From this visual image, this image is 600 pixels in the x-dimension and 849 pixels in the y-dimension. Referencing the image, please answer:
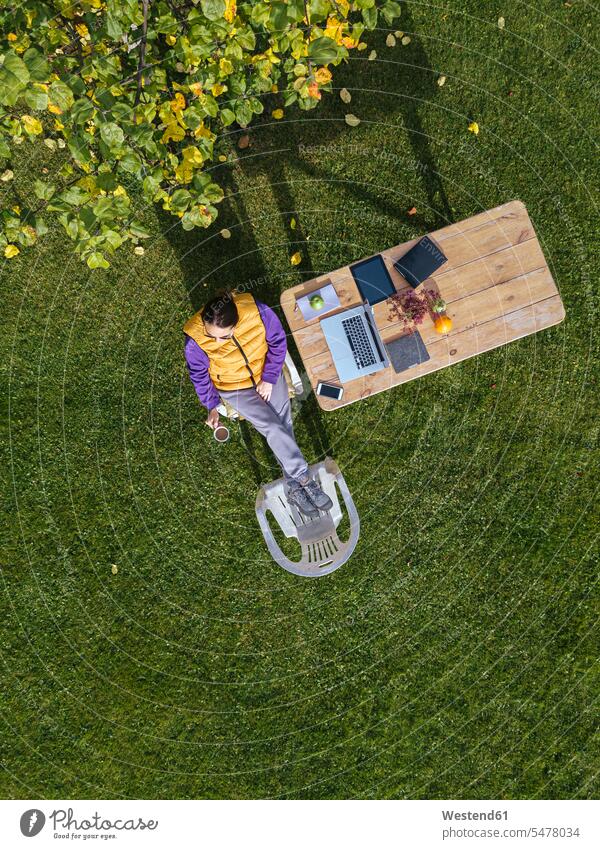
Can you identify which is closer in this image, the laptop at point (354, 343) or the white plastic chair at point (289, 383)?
the laptop at point (354, 343)

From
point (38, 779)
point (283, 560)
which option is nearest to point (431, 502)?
point (283, 560)

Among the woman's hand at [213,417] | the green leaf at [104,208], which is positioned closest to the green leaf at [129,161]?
the green leaf at [104,208]

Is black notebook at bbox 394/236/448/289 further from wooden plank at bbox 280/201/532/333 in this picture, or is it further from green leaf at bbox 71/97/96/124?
green leaf at bbox 71/97/96/124

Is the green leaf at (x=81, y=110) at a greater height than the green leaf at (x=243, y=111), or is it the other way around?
the green leaf at (x=243, y=111)

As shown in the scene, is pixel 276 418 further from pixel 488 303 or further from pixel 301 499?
pixel 488 303

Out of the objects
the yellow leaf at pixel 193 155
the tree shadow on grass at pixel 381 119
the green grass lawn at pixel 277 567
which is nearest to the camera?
the yellow leaf at pixel 193 155
